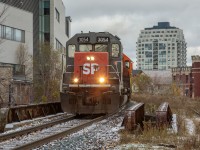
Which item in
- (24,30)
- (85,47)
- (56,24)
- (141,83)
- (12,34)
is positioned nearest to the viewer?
(85,47)

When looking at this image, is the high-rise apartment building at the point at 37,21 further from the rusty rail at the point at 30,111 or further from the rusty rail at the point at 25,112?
the rusty rail at the point at 25,112

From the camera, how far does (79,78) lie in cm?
1762

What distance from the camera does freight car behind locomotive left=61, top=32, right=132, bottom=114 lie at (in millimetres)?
17281

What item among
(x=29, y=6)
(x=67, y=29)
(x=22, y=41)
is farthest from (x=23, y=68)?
(x=67, y=29)

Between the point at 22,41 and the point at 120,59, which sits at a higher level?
the point at 22,41

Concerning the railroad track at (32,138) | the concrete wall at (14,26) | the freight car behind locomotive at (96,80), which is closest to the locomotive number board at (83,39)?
the freight car behind locomotive at (96,80)

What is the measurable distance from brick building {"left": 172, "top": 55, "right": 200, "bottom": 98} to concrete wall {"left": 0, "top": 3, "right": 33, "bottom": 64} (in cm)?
3759

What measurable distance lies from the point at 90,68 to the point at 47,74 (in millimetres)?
17625

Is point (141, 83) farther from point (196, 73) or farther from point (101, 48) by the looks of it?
point (101, 48)

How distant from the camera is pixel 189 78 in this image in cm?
8419

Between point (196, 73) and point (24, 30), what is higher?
point (24, 30)

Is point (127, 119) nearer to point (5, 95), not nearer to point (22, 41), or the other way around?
point (5, 95)

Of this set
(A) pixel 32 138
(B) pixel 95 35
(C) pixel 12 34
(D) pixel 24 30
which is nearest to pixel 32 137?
(A) pixel 32 138

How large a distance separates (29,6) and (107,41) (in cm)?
3132
